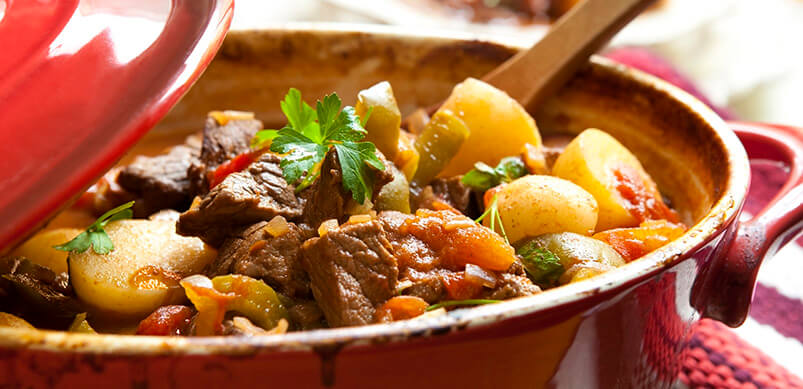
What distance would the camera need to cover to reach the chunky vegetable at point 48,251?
1.83 meters

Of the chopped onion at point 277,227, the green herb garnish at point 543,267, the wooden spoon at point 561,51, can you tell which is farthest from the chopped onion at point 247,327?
the wooden spoon at point 561,51

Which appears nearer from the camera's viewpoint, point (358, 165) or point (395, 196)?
point (358, 165)

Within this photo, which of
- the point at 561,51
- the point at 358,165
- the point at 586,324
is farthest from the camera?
the point at 561,51

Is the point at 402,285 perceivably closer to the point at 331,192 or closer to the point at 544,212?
the point at 331,192

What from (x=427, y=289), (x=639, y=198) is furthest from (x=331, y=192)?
(x=639, y=198)

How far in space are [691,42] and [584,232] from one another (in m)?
3.25

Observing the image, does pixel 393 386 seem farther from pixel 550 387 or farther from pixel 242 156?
pixel 242 156

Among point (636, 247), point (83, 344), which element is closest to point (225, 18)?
point (83, 344)

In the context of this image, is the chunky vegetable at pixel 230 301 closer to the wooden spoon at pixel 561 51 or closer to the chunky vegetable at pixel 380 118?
the chunky vegetable at pixel 380 118

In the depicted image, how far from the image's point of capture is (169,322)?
1497 mm

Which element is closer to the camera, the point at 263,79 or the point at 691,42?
the point at 263,79

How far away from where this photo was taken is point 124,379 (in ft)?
3.62

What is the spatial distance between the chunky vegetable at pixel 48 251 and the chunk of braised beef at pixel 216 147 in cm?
32

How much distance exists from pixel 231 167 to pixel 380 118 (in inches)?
16.0
